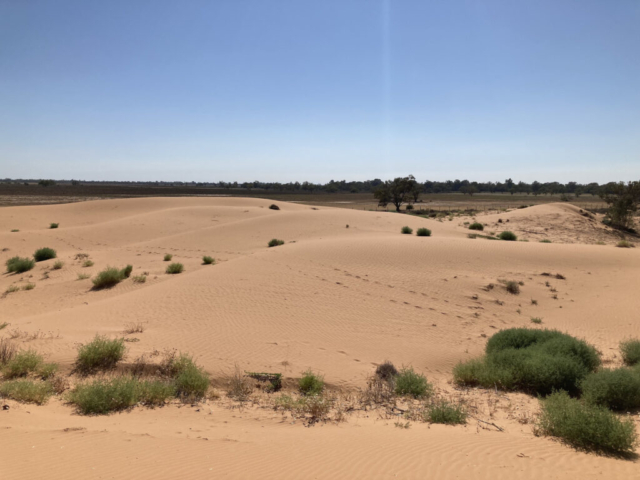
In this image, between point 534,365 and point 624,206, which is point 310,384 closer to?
point 534,365

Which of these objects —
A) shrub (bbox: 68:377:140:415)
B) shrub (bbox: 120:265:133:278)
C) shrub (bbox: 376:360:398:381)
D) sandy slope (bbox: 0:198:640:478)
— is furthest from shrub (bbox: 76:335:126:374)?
shrub (bbox: 120:265:133:278)

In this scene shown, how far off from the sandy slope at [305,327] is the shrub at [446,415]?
226 millimetres

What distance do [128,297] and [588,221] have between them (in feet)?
153

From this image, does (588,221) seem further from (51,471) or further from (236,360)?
(51,471)

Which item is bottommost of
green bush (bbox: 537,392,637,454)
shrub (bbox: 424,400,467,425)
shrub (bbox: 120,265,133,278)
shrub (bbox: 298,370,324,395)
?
shrub (bbox: 298,370,324,395)

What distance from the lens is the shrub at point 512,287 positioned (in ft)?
53.8

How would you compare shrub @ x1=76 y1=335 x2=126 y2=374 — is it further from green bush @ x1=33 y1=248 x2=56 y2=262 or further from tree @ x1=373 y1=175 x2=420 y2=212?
tree @ x1=373 y1=175 x2=420 y2=212

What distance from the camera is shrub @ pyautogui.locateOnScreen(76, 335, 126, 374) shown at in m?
8.87

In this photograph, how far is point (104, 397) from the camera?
7078 mm

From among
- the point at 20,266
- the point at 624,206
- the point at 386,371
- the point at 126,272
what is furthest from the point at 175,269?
the point at 624,206

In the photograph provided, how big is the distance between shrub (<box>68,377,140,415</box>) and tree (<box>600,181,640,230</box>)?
2002 inches

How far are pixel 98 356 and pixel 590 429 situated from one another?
8.91m

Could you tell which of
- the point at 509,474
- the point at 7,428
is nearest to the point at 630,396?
the point at 509,474

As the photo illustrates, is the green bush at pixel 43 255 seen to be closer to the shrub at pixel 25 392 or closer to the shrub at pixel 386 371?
the shrub at pixel 25 392
